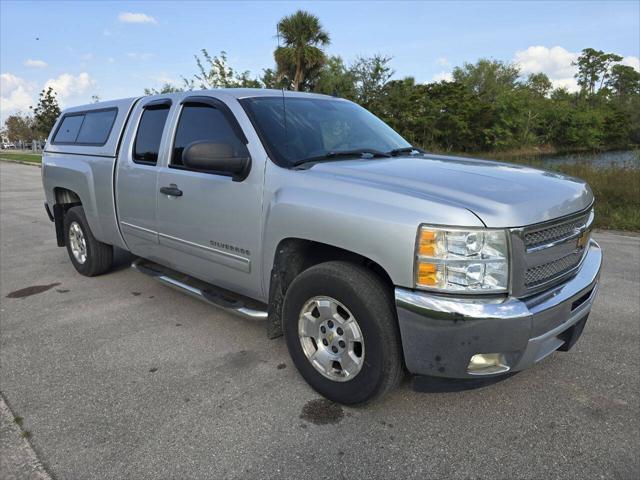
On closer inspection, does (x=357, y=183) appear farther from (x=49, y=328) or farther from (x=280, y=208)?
(x=49, y=328)

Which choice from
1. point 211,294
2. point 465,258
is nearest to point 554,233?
point 465,258

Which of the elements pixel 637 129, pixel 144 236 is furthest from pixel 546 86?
pixel 144 236

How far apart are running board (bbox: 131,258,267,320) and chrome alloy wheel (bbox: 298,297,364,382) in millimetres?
418

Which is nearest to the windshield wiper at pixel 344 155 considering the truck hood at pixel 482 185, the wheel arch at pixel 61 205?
the truck hood at pixel 482 185

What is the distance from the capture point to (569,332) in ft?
8.77

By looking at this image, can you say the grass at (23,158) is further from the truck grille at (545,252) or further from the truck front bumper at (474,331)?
the truck grille at (545,252)

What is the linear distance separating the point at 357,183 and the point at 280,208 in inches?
21.1

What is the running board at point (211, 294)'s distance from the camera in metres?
3.27

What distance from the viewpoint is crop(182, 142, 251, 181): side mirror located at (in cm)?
296

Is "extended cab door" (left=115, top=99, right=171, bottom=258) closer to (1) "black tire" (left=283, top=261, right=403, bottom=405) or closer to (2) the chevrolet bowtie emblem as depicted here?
(1) "black tire" (left=283, top=261, right=403, bottom=405)

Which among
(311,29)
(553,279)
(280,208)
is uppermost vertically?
(311,29)

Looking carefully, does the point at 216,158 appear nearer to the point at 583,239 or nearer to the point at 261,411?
the point at 261,411

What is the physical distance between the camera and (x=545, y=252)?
2.42 meters

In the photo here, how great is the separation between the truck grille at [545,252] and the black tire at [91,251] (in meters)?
4.40
